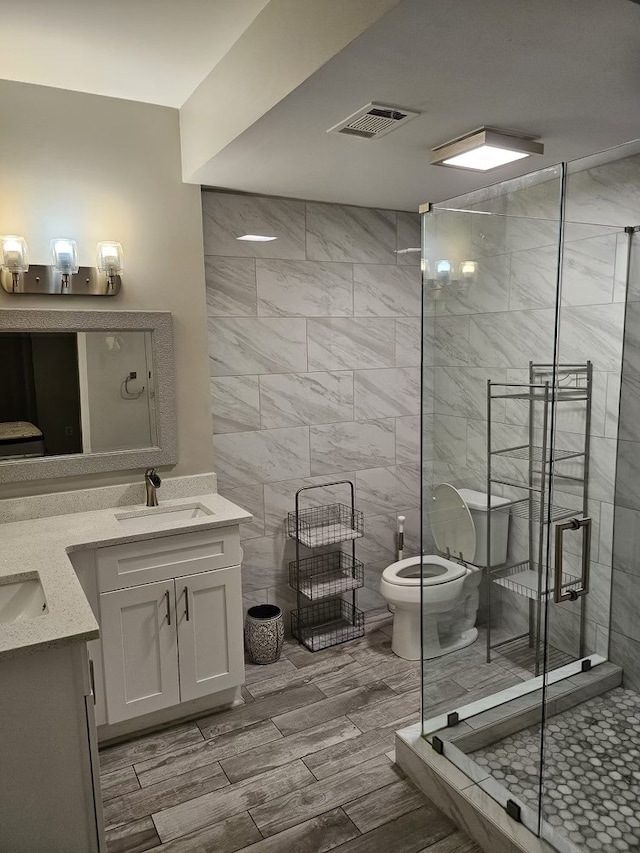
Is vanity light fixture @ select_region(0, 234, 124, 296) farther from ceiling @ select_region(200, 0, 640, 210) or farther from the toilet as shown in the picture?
the toilet

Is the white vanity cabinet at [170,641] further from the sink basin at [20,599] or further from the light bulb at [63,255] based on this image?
the light bulb at [63,255]

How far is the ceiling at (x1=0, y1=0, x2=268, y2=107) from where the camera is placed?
2096 millimetres

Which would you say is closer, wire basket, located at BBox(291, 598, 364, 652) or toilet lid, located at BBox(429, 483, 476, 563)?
toilet lid, located at BBox(429, 483, 476, 563)

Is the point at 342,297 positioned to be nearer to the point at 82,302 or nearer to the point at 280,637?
the point at 82,302

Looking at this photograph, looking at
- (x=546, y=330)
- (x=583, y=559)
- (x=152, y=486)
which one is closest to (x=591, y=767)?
(x=583, y=559)

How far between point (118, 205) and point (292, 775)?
256 cm

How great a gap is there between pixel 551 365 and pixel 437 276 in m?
0.57

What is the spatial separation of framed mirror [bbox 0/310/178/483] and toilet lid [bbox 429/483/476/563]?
1.37 m

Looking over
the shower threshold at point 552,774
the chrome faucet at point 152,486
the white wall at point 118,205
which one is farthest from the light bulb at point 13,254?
the shower threshold at point 552,774

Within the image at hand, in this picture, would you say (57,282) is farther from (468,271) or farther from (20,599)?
(468,271)

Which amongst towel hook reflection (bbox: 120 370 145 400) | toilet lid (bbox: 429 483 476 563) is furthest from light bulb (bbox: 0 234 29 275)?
toilet lid (bbox: 429 483 476 563)

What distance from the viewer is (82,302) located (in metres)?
2.85

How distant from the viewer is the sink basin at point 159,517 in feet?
9.32

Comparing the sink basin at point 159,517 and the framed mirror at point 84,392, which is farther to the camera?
the sink basin at point 159,517
